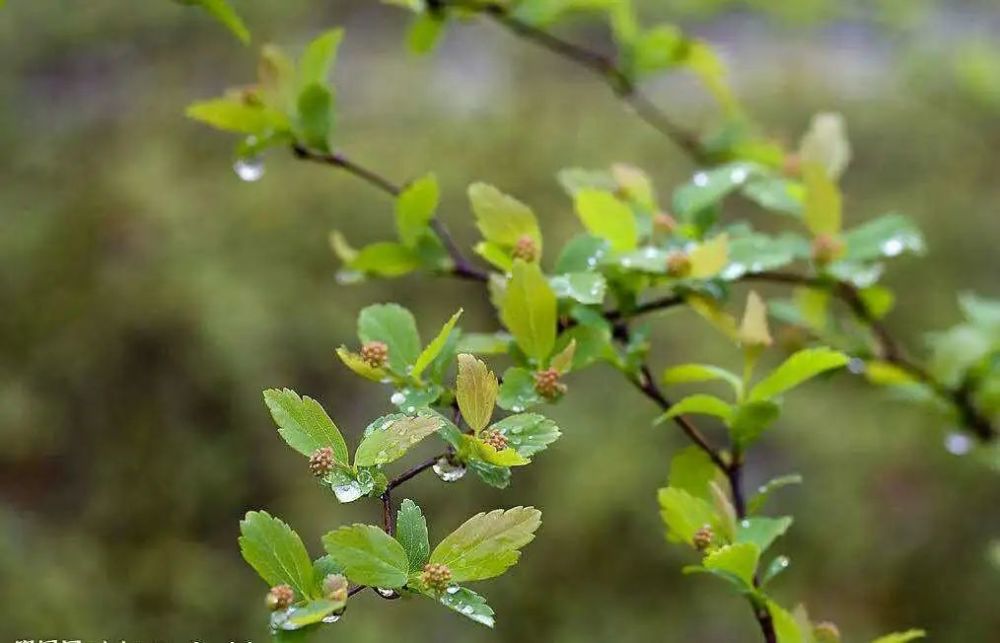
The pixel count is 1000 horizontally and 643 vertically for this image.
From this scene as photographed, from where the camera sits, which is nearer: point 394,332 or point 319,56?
point 394,332

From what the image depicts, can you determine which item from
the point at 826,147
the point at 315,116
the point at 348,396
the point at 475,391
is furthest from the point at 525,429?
the point at 348,396

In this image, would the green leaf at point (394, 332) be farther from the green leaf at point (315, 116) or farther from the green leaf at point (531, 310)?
the green leaf at point (315, 116)

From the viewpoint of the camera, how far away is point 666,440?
1.33 meters

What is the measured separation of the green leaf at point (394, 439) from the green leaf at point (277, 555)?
1.5 inches

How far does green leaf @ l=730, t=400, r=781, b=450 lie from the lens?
1.40ft

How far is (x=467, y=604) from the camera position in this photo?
319mm

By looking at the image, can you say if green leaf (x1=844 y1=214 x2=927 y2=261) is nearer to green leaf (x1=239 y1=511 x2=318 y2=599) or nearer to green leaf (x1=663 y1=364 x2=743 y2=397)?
green leaf (x1=663 y1=364 x2=743 y2=397)

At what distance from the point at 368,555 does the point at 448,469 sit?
1.9 inches

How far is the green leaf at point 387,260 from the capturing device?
19.6 inches

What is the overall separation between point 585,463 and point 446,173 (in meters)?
0.57

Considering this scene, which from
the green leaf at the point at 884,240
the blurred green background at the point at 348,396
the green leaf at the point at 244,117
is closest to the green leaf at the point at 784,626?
the green leaf at the point at 884,240

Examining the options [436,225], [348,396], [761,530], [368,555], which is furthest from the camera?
[348,396]

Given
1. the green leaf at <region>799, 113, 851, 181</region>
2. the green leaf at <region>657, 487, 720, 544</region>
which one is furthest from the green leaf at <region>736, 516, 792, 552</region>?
the green leaf at <region>799, 113, 851, 181</region>

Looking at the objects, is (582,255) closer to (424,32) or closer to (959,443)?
(424,32)
